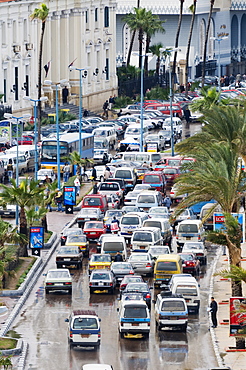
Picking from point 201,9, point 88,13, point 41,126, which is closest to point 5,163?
point 41,126

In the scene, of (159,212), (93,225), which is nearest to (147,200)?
(159,212)

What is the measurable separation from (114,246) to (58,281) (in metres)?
5.97

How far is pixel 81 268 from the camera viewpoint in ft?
197

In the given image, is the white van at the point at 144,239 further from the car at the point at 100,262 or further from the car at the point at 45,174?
the car at the point at 45,174

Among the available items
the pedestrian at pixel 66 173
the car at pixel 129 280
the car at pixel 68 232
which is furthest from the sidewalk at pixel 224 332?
the pedestrian at pixel 66 173

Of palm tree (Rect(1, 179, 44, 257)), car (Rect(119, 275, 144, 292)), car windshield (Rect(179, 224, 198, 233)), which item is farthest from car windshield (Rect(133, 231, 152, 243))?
car (Rect(119, 275, 144, 292))

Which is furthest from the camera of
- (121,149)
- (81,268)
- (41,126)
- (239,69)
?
(239,69)

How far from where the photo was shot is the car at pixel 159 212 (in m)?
67.6

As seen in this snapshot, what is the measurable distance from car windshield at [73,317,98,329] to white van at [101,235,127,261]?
1373 centimetres

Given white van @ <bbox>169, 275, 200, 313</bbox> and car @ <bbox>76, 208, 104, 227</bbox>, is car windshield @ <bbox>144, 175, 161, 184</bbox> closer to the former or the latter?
car @ <bbox>76, 208, 104, 227</bbox>

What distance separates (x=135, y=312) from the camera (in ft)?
156

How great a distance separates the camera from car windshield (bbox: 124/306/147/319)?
47406mm

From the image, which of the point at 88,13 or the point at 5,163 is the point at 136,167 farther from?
the point at 88,13

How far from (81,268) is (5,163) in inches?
941
